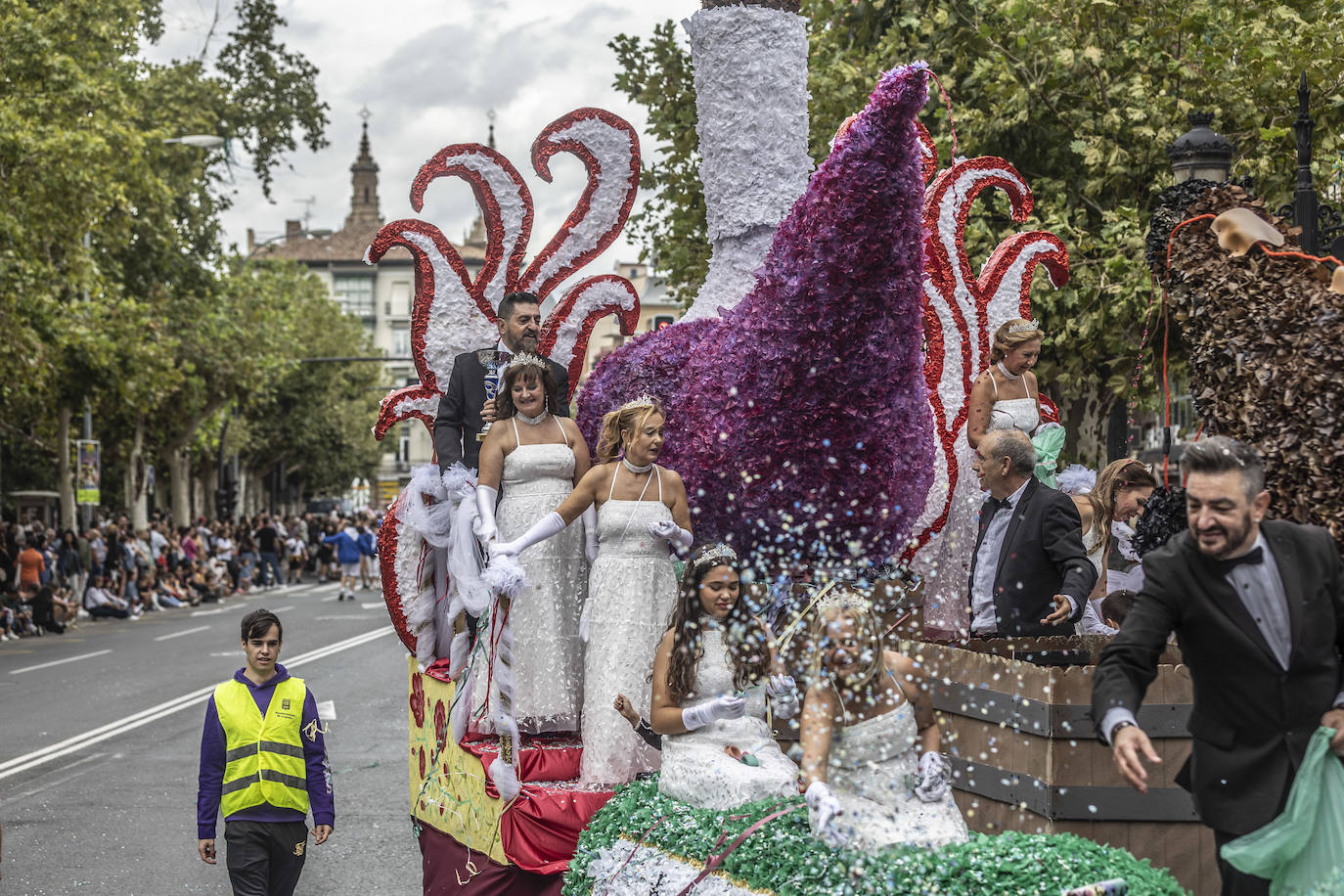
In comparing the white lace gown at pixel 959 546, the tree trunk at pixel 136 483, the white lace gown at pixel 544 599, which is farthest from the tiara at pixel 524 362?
the tree trunk at pixel 136 483

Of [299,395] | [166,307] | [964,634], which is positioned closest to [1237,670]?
[964,634]

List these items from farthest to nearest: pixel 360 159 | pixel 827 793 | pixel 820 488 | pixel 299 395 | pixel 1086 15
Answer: pixel 360 159
pixel 299 395
pixel 1086 15
pixel 820 488
pixel 827 793

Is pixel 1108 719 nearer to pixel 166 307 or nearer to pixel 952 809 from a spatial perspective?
pixel 952 809

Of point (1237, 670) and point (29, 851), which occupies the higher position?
point (1237, 670)

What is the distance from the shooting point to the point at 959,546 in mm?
7086

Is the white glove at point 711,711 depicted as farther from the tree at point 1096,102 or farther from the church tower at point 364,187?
the church tower at point 364,187

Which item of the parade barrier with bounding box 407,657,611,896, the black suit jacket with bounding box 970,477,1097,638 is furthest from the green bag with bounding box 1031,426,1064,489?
the parade barrier with bounding box 407,657,611,896

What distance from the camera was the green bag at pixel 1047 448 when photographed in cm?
759

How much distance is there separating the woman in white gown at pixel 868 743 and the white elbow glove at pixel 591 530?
1.83 metres

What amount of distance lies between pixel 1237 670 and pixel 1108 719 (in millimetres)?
380

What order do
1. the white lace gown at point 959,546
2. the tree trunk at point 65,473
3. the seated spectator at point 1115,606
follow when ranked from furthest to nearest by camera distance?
the tree trunk at point 65,473 → the seated spectator at point 1115,606 → the white lace gown at point 959,546

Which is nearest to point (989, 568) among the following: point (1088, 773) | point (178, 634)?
point (1088, 773)

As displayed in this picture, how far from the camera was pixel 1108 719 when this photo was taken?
382 centimetres

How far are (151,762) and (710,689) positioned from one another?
310 inches
